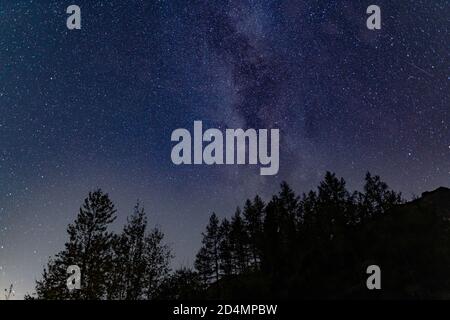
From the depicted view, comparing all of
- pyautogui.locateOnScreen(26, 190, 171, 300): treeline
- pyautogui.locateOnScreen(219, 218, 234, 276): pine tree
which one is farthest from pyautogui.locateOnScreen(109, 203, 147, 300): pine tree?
pyautogui.locateOnScreen(219, 218, 234, 276): pine tree

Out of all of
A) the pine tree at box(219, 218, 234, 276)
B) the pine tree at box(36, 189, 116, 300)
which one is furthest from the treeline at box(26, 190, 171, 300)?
the pine tree at box(219, 218, 234, 276)

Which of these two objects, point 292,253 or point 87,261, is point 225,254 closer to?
point 292,253

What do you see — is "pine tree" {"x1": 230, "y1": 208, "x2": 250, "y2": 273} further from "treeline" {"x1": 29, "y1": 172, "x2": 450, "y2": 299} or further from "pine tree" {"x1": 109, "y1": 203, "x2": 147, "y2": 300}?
"pine tree" {"x1": 109, "y1": 203, "x2": 147, "y2": 300}

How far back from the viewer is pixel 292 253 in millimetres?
53844

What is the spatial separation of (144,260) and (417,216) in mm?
30539

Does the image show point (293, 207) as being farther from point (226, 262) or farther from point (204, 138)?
point (204, 138)

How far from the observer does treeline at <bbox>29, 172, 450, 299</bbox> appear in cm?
2995

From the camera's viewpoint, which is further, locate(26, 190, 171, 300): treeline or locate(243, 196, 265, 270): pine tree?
locate(243, 196, 265, 270): pine tree

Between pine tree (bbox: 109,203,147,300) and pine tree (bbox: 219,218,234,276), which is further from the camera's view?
pine tree (bbox: 219,218,234,276)

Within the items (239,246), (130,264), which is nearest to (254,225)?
(239,246)

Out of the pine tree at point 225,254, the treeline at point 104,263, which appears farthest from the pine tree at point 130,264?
the pine tree at point 225,254

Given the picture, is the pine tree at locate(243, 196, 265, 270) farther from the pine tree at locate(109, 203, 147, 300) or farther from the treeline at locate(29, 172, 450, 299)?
the pine tree at locate(109, 203, 147, 300)

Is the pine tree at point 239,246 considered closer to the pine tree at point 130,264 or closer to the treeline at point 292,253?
the treeline at point 292,253
